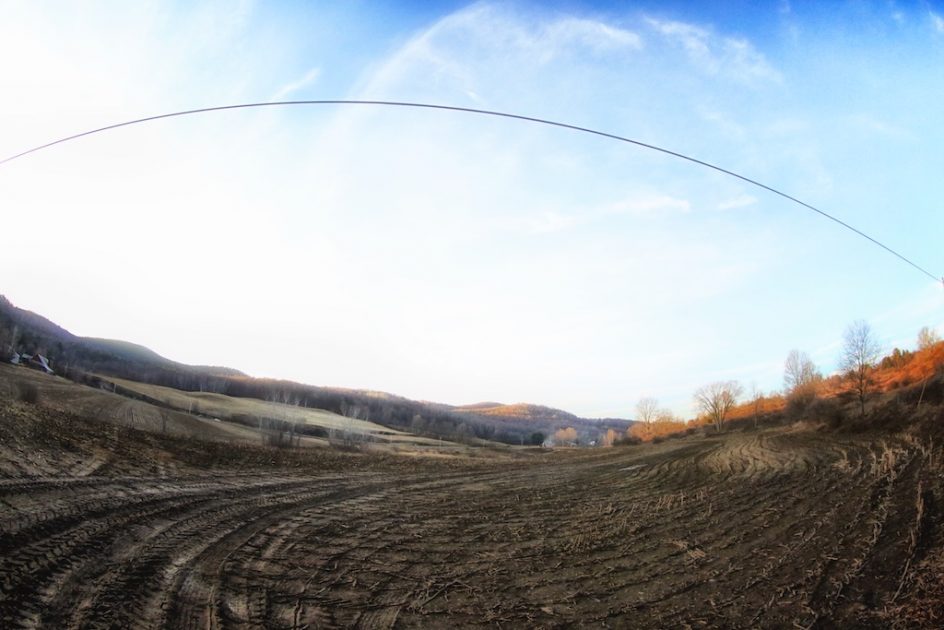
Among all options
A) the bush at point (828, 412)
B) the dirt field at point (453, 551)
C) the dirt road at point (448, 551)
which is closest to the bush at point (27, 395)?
the dirt field at point (453, 551)

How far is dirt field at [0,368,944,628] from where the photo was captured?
571cm

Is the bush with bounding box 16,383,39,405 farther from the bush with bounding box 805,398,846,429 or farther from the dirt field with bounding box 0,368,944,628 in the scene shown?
the bush with bounding box 805,398,846,429

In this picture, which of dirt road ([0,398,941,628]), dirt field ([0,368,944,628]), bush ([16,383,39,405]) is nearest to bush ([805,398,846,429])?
dirt field ([0,368,944,628])

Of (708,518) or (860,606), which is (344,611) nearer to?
(860,606)

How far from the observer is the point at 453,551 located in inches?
342

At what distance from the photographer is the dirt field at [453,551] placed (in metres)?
5.71

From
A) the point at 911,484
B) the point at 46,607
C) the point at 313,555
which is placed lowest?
the point at 313,555

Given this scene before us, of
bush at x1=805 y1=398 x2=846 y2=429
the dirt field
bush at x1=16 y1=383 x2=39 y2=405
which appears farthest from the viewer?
bush at x1=805 y1=398 x2=846 y2=429

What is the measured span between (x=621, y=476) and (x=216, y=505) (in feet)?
57.5

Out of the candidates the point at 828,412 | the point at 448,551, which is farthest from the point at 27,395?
the point at 828,412

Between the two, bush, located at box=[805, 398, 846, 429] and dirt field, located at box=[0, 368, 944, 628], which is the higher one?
bush, located at box=[805, 398, 846, 429]

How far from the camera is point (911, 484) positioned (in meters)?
12.5

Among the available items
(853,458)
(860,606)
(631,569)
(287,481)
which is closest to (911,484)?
(853,458)

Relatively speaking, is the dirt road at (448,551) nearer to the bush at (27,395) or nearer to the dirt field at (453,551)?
the dirt field at (453,551)
